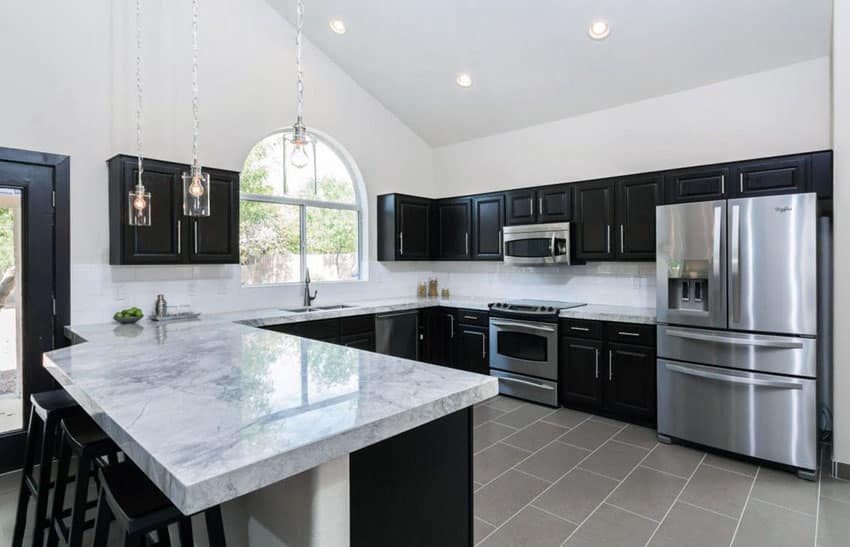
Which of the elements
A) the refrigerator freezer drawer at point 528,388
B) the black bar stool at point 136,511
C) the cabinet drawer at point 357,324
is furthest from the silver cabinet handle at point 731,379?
the black bar stool at point 136,511

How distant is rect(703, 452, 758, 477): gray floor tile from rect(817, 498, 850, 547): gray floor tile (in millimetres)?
432

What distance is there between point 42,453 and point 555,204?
437 centimetres

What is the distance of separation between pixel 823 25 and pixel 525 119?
103 inches

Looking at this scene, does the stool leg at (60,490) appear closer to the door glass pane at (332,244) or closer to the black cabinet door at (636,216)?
the door glass pane at (332,244)

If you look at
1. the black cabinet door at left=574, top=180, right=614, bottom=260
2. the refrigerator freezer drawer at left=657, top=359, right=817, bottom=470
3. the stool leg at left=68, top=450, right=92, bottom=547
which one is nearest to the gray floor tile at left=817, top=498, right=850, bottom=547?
the refrigerator freezer drawer at left=657, top=359, right=817, bottom=470

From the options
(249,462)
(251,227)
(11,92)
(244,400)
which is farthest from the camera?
(251,227)

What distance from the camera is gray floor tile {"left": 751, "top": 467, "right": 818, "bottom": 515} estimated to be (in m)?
2.67

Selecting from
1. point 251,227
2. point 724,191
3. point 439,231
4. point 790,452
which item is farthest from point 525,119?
point 790,452

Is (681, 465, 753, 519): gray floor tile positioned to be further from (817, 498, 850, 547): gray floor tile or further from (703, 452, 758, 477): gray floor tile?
(817, 498, 850, 547): gray floor tile

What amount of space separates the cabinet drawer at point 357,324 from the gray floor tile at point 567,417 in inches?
75.7

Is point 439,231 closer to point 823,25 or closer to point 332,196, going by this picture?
point 332,196

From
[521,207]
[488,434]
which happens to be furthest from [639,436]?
[521,207]

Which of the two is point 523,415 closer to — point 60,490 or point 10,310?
point 60,490

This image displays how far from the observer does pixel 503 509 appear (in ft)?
8.73
